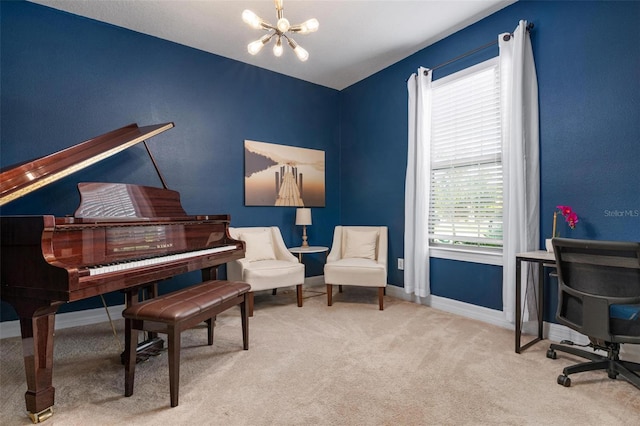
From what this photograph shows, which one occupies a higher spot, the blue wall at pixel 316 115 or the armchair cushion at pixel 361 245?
the blue wall at pixel 316 115

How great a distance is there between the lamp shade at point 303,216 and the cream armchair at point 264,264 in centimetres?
30

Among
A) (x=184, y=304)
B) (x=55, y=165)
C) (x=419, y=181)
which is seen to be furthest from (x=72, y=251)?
(x=419, y=181)

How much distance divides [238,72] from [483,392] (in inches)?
160

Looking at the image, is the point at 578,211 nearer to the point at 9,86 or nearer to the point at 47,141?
Result: the point at 47,141

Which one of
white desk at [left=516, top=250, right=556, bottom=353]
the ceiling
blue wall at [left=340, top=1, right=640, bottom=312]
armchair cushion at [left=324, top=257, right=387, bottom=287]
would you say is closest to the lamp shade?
armchair cushion at [left=324, top=257, right=387, bottom=287]

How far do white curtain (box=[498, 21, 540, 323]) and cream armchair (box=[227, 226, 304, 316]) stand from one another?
2.05m

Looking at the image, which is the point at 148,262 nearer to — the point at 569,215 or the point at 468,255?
the point at 468,255

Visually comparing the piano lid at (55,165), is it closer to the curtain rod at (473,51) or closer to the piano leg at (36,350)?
the piano leg at (36,350)

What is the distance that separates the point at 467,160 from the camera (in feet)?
10.7

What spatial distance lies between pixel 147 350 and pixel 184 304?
78cm

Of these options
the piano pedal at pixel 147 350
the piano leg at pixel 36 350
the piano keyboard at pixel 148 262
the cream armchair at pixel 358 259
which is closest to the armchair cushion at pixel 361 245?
the cream armchair at pixel 358 259

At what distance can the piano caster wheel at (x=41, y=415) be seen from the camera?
1609 millimetres

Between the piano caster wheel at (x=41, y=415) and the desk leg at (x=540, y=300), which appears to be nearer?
the piano caster wheel at (x=41, y=415)

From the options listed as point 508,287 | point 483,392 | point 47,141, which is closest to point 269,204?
point 47,141
